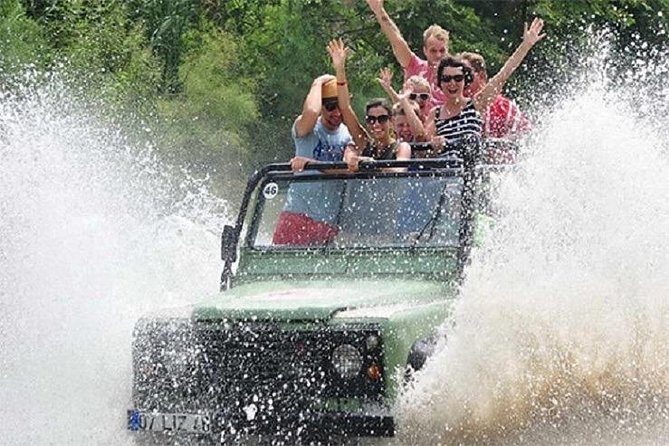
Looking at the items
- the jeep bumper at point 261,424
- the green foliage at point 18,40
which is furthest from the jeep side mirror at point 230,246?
the green foliage at point 18,40

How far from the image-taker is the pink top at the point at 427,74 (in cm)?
944

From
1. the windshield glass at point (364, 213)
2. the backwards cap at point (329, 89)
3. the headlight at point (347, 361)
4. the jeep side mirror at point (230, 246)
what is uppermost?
the backwards cap at point (329, 89)

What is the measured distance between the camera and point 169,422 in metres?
7.14

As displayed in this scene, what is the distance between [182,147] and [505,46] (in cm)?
581

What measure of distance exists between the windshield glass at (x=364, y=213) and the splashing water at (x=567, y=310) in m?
0.32

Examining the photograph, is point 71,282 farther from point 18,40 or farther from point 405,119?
point 18,40

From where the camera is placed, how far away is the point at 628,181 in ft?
26.3

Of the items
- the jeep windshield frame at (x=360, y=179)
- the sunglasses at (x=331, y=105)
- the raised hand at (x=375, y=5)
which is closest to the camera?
the jeep windshield frame at (x=360, y=179)

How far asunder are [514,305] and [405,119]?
1.86 metres

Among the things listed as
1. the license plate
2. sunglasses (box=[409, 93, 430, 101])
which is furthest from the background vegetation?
the license plate

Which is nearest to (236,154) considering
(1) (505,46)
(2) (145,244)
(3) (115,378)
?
(1) (505,46)

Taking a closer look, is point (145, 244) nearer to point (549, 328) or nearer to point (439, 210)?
point (439, 210)

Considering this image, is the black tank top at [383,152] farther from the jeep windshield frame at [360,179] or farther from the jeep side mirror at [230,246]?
the jeep side mirror at [230,246]

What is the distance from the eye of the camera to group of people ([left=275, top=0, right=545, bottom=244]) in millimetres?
8547
